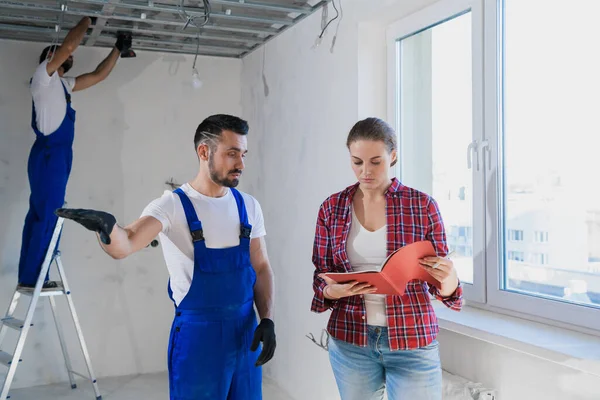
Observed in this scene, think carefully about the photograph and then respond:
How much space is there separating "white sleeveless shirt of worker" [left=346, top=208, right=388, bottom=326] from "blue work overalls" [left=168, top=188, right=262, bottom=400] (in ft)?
1.47

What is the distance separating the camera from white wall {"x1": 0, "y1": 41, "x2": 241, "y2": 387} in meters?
4.58

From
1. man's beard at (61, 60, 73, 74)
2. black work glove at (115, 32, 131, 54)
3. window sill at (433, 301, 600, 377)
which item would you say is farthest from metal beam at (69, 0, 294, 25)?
window sill at (433, 301, 600, 377)

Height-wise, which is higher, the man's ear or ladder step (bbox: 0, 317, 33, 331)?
the man's ear

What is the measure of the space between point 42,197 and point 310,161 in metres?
1.79

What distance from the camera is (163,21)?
387cm

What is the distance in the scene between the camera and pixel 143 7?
11.9 ft


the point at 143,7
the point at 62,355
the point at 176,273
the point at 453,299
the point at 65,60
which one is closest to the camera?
the point at 453,299

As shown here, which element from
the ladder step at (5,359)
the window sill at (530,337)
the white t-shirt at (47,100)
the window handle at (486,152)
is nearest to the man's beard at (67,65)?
the white t-shirt at (47,100)

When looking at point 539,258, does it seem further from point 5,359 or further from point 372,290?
point 5,359

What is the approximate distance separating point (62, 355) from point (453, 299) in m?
3.67

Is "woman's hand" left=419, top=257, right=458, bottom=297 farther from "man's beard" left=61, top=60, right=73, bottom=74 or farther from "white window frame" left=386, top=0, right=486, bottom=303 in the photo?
"man's beard" left=61, top=60, right=73, bottom=74

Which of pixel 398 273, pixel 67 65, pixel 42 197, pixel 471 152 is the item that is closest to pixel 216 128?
pixel 398 273

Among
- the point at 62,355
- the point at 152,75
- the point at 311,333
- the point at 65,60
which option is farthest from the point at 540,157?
the point at 62,355

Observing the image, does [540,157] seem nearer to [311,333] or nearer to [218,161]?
[218,161]
